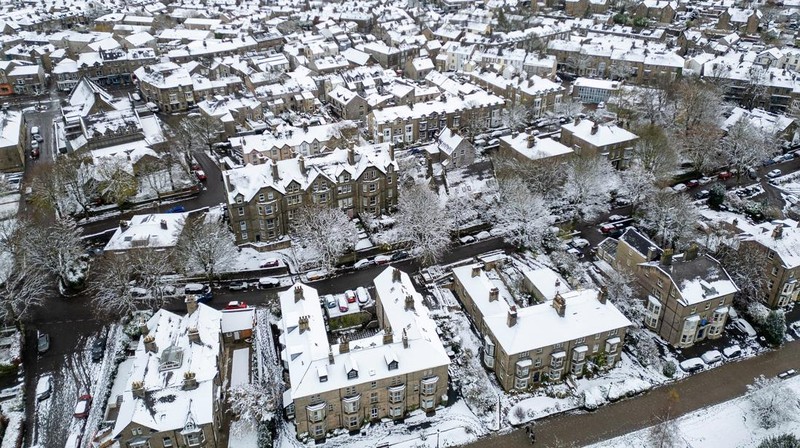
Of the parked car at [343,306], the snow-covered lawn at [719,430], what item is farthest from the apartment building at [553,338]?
the parked car at [343,306]

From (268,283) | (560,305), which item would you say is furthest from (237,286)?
(560,305)

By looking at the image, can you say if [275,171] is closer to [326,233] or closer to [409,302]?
[326,233]

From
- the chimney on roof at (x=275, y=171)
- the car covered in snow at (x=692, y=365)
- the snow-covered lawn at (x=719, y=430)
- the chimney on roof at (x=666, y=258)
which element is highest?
the chimney on roof at (x=275, y=171)

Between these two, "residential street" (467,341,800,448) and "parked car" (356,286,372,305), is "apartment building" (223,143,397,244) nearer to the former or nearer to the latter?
"parked car" (356,286,372,305)

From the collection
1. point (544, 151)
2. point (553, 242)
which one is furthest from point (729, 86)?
point (553, 242)

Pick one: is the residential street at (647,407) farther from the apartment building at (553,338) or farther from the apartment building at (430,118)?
the apartment building at (430,118)

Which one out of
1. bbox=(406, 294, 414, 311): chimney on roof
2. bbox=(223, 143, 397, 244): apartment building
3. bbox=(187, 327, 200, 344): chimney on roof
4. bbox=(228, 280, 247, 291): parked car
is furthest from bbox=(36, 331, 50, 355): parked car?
bbox=(406, 294, 414, 311): chimney on roof

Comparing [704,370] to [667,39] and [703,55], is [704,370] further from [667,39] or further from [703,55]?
[667,39]
